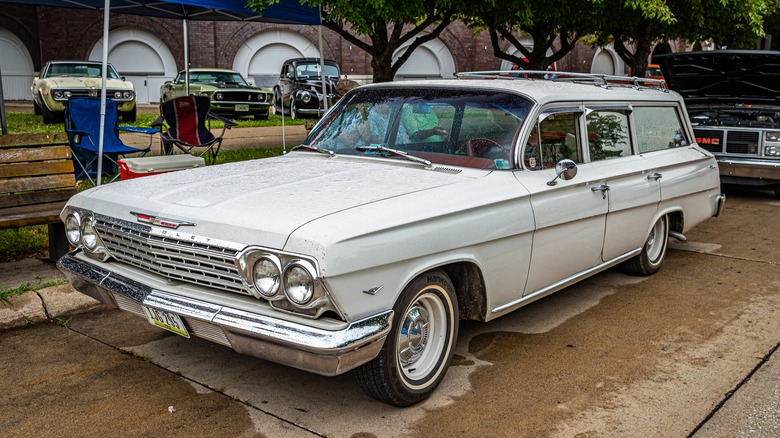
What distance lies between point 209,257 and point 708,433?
2611mm

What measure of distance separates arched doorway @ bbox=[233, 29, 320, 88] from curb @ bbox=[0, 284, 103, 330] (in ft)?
86.5

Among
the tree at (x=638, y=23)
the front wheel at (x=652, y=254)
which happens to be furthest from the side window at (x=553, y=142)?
the tree at (x=638, y=23)

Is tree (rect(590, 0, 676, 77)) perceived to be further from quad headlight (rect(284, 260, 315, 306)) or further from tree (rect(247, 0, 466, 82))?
quad headlight (rect(284, 260, 315, 306))

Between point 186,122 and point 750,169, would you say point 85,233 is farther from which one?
point 750,169

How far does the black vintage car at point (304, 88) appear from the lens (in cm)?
2098

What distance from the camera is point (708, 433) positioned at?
369 centimetres

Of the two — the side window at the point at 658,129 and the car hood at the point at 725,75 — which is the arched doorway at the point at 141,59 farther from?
the side window at the point at 658,129

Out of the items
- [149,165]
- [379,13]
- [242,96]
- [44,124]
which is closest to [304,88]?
[242,96]

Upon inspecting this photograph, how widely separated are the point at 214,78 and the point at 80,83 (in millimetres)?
3995

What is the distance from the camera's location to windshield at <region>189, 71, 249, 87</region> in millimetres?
20641

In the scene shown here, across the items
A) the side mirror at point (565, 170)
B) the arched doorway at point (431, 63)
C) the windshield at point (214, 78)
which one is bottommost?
the side mirror at point (565, 170)

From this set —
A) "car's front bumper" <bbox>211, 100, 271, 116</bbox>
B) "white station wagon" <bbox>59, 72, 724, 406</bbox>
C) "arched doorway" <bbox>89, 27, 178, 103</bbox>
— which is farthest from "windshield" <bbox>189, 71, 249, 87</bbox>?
"white station wagon" <bbox>59, 72, 724, 406</bbox>

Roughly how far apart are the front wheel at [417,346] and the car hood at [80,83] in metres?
15.8

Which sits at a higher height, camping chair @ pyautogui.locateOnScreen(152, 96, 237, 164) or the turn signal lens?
camping chair @ pyautogui.locateOnScreen(152, 96, 237, 164)
